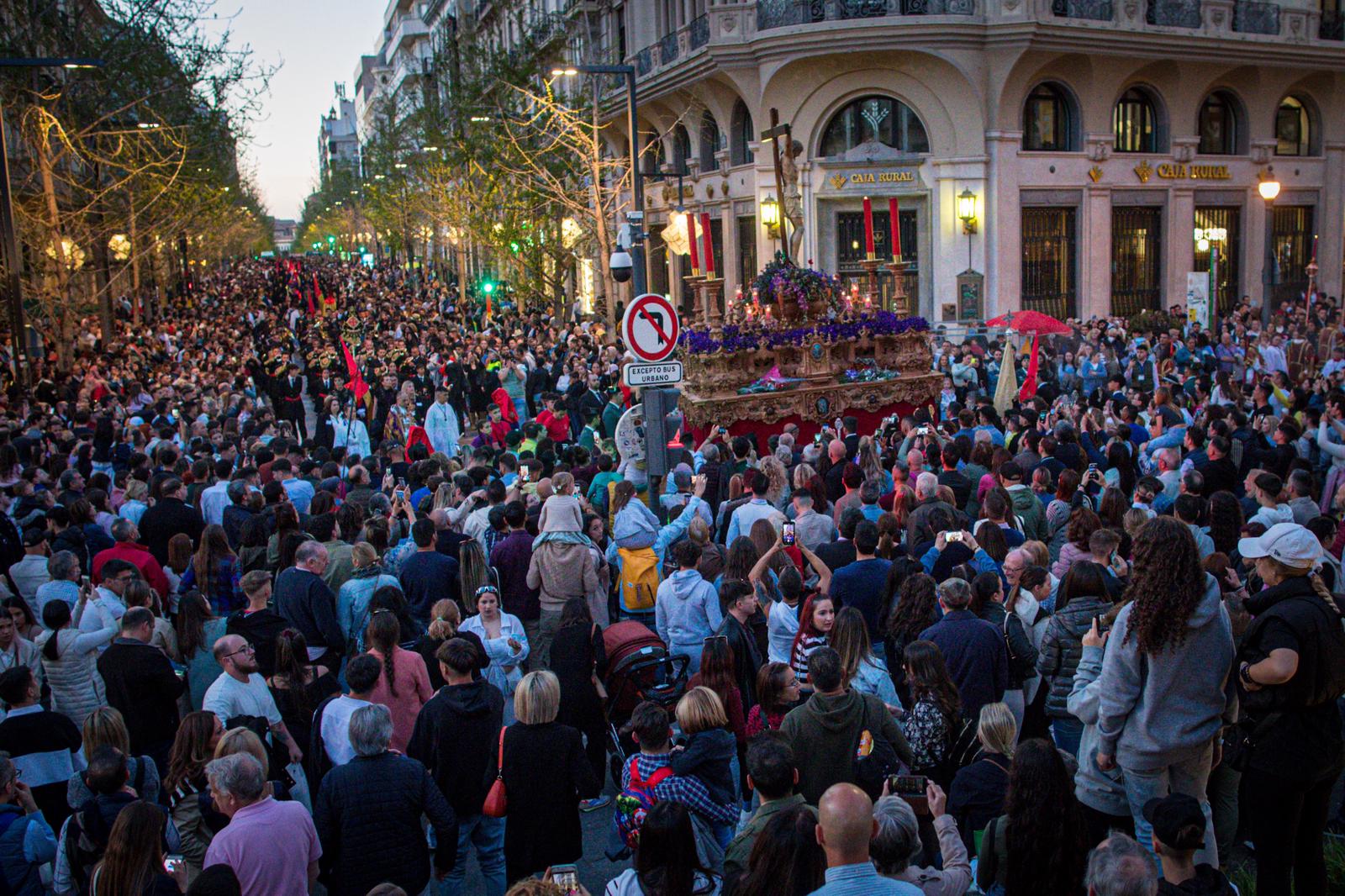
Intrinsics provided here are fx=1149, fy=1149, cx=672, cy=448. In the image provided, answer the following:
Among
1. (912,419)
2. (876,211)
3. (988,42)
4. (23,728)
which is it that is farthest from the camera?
(876,211)

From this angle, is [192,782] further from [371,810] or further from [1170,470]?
[1170,470]

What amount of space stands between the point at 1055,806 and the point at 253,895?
3.20m

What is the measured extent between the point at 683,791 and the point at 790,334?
12.5m

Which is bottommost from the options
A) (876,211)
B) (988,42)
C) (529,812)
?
(529,812)

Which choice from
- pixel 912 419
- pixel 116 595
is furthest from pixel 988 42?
pixel 116 595

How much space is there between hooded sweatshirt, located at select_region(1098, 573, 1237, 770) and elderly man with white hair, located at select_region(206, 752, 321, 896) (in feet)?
11.4

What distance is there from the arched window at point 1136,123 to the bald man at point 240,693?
27.9 meters

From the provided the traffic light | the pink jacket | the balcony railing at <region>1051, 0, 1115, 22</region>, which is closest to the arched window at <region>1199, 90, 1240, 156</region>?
the balcony railing at <region>1051, 0, 1115, 22</region>

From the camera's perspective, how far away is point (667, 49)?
3123 centimetres

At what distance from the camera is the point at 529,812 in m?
5.42

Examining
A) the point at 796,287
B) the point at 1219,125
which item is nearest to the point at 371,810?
the point at 796,287

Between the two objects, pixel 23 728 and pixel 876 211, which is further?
pixel 876 211

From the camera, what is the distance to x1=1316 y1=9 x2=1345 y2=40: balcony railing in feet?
98.9

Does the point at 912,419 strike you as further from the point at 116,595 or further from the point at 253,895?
the point at 253,895
